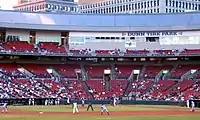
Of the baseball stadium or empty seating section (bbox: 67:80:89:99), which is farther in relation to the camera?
the baseball stadium

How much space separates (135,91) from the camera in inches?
3297

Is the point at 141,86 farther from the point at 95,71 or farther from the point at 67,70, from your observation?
the point at 67,70

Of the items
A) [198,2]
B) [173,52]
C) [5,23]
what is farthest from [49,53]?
[198,2]

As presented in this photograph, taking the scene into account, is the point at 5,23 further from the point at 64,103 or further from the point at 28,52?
the point at 64,103

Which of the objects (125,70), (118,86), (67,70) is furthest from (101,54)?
(118,86)

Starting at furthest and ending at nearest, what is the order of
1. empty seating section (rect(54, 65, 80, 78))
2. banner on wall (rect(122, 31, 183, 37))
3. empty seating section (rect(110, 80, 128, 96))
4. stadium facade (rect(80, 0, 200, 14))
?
stadium facade (rect(80, 0, 200, 14)) → banner on wall (rect(122, 31, 183, 37)) → empty seating section (rect(54, 65, 80, 78)) → empty seating section (rect(110, 80, 128, 96))

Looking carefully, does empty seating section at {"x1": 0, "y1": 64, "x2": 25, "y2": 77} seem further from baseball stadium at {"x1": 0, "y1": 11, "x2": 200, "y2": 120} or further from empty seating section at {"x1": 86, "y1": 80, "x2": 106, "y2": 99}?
empty seating section at {"x1": 86, "y1": 80, "x2": 106, "y2": 99}

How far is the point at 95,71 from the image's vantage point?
93.6 meters

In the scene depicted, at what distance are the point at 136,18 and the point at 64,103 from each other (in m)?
33.1

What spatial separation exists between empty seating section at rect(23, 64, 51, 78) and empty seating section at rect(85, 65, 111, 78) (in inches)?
363

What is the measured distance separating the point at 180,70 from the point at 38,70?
99.3 ft

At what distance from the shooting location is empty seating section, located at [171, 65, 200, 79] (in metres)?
88.5

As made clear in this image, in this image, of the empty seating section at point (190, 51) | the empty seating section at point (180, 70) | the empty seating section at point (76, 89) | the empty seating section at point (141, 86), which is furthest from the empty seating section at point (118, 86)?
the empty seating section at point (190, 51)

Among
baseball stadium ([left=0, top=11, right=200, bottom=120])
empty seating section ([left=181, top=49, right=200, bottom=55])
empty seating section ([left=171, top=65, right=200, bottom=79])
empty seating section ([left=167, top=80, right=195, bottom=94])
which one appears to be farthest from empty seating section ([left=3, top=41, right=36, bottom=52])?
empty seating section ([left=181, top=49, right=200, bottom=55])
